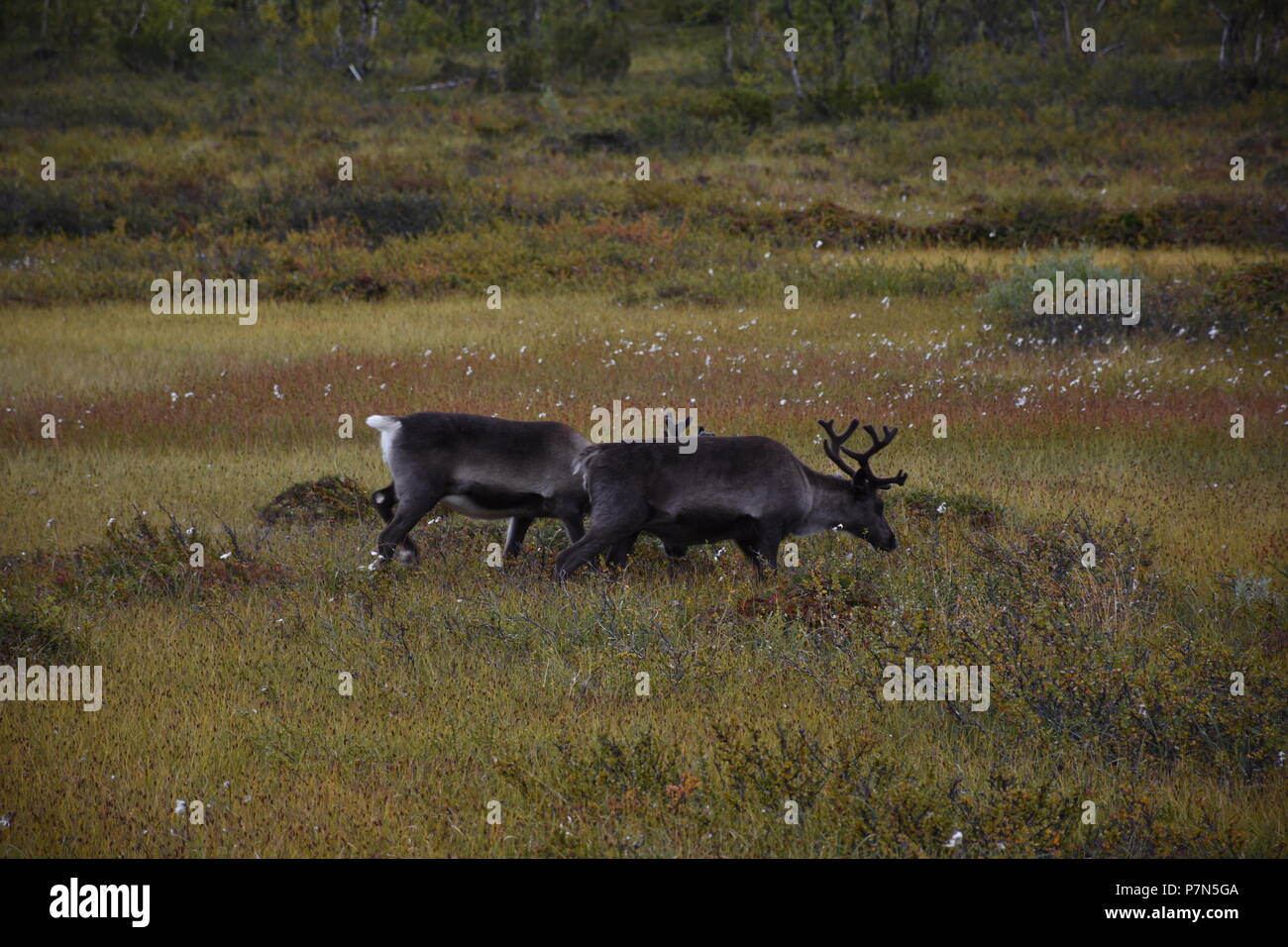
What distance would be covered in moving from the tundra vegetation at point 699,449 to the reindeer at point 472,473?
486mm

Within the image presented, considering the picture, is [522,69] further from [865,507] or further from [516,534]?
[865,507]

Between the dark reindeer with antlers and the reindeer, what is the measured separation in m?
0.30

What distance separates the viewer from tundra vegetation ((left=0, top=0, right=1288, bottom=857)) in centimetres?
568

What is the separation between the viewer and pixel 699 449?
9016mm

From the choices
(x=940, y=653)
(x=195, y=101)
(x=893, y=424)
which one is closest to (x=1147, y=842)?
(x=940, y=653)

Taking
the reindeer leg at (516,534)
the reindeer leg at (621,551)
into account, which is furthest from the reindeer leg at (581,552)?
the reindeer leg at (516,534)

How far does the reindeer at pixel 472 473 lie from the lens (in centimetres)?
922

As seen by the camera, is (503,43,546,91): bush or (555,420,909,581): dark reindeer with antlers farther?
(503,43,546,91): bush

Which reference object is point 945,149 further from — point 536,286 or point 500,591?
point 500,591

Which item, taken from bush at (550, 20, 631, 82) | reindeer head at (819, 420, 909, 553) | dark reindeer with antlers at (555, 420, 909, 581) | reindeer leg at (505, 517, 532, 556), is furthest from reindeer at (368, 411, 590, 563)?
bush at (550, 20, 631, 82)

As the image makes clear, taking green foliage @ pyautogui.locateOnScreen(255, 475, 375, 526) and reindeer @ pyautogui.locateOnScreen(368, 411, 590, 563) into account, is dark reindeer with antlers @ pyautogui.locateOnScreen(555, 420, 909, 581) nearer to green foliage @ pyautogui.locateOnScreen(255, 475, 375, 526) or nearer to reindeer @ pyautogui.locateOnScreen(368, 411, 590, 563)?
reindeer @ pyautogui.locateOnScreen(368, 411, 590, 563)

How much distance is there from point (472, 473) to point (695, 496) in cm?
172

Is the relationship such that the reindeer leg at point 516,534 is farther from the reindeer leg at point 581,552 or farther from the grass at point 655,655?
the reindeer leg at point 581,552
